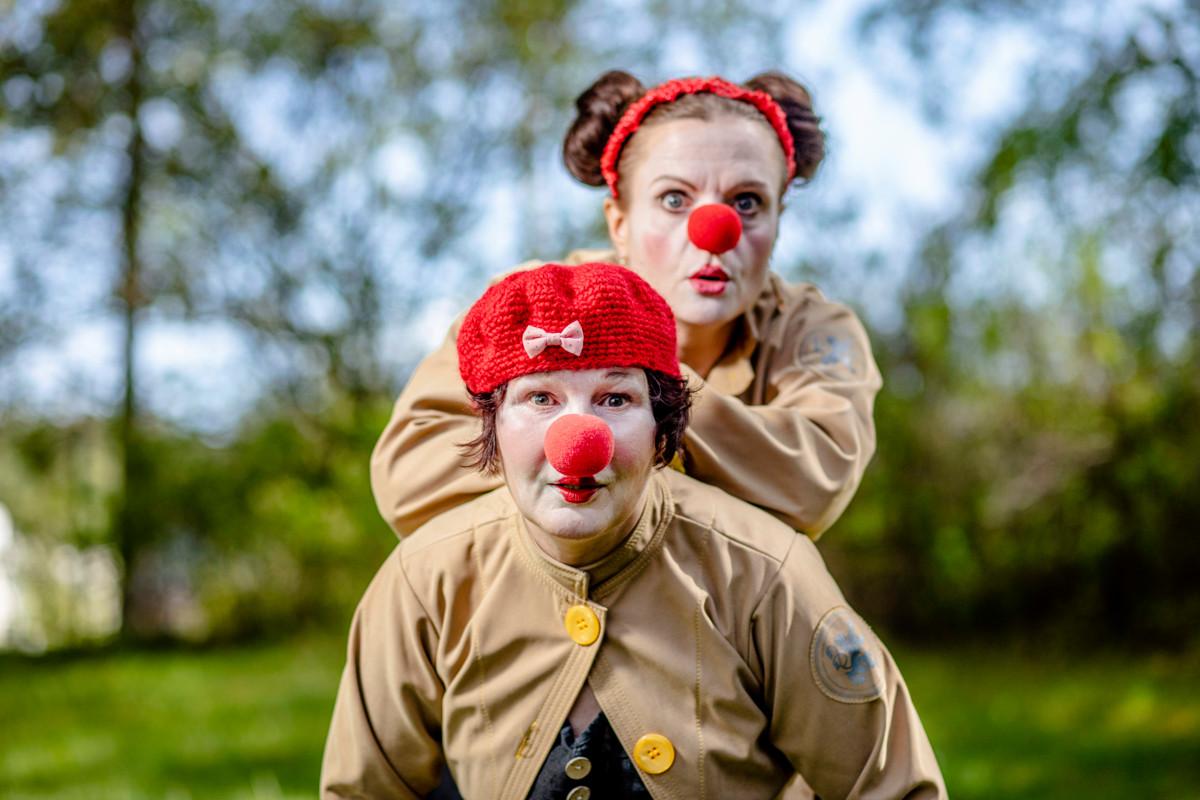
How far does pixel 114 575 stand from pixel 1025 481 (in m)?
4.90

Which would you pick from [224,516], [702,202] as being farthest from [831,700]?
[224,516]

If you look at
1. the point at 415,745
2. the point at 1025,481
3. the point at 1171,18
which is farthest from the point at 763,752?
the point at 1025,481

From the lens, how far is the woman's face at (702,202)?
7.22ft

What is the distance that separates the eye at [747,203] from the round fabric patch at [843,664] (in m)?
0.70

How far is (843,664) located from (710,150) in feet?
2.79

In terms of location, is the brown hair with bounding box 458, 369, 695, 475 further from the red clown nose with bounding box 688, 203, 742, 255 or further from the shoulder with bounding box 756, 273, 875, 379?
the shoulder with bounding box 756, 273, 875, 379

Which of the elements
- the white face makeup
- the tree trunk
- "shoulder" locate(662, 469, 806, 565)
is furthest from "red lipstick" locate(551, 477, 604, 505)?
the tree trunk

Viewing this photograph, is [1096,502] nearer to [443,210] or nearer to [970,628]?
[970,628]

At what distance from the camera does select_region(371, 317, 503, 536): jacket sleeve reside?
2131mm

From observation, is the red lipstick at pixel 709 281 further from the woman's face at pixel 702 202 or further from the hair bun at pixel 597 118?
the hair bun at pixel 597 118

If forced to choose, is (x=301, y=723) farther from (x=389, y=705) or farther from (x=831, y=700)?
(x=831, y=700)

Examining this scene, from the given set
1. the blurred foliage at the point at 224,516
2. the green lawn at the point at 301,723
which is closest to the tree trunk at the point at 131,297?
the blurred foliage at the point at 224,516

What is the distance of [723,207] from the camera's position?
2150mm

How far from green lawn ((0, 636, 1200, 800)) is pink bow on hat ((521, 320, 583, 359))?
3.36 m
